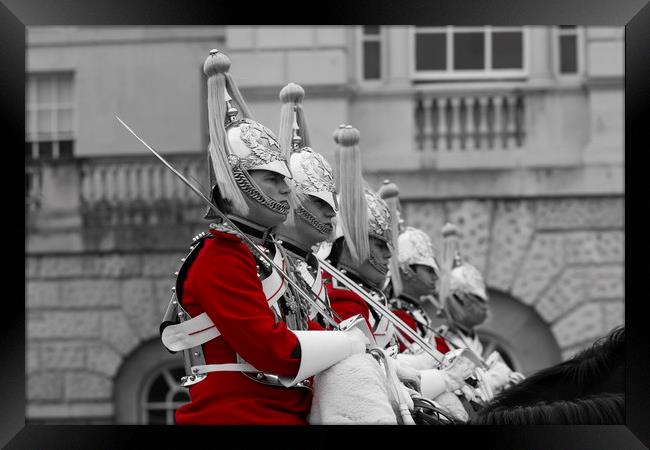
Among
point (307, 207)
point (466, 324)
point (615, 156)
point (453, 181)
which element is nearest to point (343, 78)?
point (453, 181)

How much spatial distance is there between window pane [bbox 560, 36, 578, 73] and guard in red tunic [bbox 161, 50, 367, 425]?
11.2m

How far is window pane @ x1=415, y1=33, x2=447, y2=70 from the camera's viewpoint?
16.6 m

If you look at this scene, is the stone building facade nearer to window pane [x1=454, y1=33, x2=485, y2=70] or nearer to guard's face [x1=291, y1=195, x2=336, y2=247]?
window pane [x1=454, y1=33, x2=485, y2=70]

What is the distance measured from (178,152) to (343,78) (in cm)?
187

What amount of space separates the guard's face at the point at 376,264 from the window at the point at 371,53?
9485 mm

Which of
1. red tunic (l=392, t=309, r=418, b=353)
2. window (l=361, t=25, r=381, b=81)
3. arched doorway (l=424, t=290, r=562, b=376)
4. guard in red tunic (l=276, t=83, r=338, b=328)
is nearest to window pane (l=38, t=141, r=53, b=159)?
window (l=361, t=25, r=381, b=81)

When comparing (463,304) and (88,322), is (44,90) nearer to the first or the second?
(88,322)

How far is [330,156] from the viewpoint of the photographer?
1513 cm

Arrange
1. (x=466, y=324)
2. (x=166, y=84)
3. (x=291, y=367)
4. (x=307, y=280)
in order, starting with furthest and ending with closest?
(x=166, y=84), (x=466, y=324), (x=307, y=280), (x=291, y=367)

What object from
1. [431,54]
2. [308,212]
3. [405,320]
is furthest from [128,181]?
[308,212]

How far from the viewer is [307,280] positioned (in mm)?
6105

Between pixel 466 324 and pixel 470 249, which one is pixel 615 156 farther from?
pixel 466 324

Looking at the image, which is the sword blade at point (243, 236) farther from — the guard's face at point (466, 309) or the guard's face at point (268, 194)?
the guard's face at point (466, 309)
